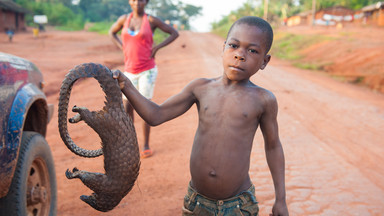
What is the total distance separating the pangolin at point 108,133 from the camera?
5.11ft

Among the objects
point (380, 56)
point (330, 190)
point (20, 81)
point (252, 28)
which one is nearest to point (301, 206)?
point (330, 190)

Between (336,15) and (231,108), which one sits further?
(336,15)

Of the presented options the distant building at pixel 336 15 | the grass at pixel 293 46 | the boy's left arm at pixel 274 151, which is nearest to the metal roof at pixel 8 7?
the grass at pixel 293 46

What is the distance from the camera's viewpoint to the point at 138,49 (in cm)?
414

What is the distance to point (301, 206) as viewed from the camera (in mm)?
3188

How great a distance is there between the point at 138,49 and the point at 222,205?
2726 mm

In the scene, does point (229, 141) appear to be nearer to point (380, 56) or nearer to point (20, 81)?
point (20, 81)

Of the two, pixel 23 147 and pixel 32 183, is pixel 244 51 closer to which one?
pixel 23 147

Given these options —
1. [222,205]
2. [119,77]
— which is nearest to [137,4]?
[119,77]

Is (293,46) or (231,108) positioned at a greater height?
(231,108)

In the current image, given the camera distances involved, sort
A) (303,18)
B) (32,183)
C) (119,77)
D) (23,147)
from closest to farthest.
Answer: (119,77) < (23,147) < (32,183) < (303,18)

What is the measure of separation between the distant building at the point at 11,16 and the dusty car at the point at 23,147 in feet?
87.4

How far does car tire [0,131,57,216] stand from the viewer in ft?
7.03

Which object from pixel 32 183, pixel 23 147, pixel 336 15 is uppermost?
pixel 23 147
